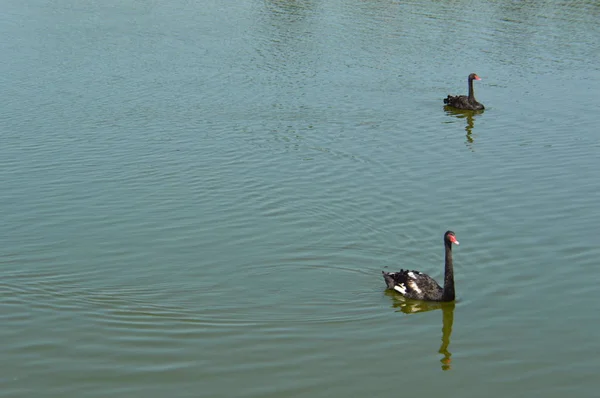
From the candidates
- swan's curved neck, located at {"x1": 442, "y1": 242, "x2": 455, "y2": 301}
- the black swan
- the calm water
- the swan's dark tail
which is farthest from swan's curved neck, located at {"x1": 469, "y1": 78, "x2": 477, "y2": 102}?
swan's curved neck, located at {"x1": 442, "y1": 242, "x2": 455, "y2": 301}

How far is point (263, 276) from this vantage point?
10.8 m

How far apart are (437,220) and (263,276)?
3.21m

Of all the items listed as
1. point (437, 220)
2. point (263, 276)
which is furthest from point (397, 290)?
point (437, 220)

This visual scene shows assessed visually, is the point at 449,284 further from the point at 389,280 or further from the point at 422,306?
the point at 389,280

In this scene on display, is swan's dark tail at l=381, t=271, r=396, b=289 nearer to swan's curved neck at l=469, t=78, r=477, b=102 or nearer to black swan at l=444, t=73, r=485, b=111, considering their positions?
black swan at l=444, t=73, r=485, b=111

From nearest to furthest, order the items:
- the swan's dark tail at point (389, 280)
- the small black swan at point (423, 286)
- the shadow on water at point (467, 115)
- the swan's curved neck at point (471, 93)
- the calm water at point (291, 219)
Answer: the calm water at point (291, 219) < the small black swan at point (423, 286) < the swan's dark tail at point (389, 280) < the shadow on water at point (467, 115) < the swan's curved neck at point (471, 93)

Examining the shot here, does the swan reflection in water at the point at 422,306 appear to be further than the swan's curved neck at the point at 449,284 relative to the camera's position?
No

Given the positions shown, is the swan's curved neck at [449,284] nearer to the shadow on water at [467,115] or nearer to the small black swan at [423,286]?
the small black swan at [423,286]

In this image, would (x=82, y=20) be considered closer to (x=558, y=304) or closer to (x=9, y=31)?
(x=9, y=31)

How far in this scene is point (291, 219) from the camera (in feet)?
42.1

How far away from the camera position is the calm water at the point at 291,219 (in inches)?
341

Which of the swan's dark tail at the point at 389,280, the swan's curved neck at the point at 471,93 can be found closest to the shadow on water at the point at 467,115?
the swan's curved neck at the point at 471,93

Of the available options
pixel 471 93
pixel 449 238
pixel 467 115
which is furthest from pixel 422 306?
pixel 471 93

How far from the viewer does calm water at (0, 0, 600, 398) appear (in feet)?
28.5
